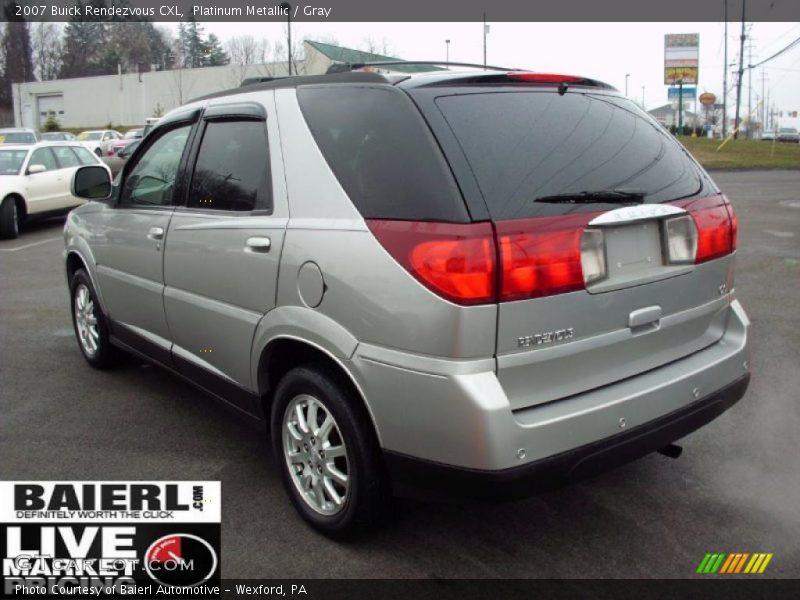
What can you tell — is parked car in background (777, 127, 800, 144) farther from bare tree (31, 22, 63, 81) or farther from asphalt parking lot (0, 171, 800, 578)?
bare tree (31, 22, 63, 81)

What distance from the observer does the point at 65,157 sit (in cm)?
1482

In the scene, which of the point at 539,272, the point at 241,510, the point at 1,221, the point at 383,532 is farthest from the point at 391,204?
the point at 1,221

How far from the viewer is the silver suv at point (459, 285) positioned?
2.58m

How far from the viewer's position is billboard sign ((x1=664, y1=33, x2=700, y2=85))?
53.6 m

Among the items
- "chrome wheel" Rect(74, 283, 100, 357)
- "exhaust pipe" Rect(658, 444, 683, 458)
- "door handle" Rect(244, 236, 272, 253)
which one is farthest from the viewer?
"chrome wheel" Rect(74, 283, 100, 357)

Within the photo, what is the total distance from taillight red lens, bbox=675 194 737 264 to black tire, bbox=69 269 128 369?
3852 millimetres

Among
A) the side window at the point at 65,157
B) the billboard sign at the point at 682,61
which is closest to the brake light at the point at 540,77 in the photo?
the side window at the point at 65,157

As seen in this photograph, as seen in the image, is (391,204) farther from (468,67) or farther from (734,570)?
(734,570)

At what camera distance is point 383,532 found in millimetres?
3209

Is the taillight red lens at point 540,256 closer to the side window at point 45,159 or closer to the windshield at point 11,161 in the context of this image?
the windshield at point 11,161

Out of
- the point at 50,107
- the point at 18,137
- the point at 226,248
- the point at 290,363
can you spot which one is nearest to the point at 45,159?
the point at 226,248

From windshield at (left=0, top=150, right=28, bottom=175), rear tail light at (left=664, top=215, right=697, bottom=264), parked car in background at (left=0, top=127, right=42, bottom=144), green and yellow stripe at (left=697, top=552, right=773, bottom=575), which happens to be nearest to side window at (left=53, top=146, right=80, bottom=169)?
windshield at (left=0, top=150, right=28, bottom=175)

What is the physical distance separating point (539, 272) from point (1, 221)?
12.5 m

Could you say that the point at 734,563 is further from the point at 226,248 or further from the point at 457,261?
the point at 226,248
